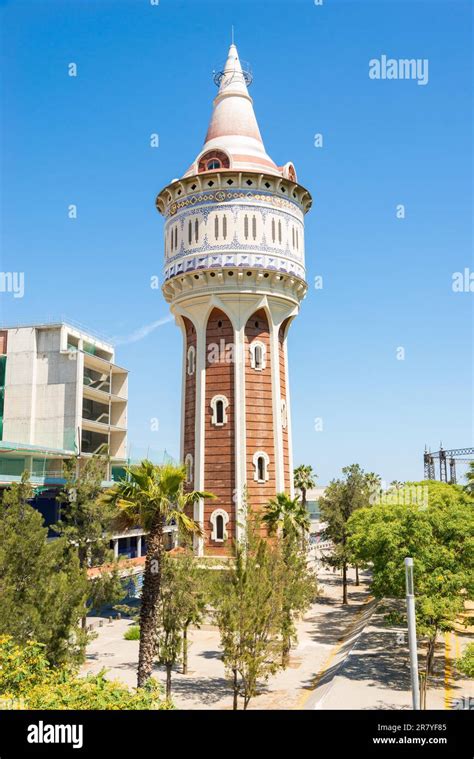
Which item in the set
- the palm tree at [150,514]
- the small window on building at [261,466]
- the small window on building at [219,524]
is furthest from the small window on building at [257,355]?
the palm tree at [150,514]

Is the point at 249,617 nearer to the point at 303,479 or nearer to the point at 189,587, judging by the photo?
the point at 189,587

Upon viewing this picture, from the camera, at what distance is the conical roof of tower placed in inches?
1668

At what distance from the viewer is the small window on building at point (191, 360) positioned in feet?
141

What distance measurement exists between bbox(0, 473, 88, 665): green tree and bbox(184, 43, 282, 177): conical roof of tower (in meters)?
28.9

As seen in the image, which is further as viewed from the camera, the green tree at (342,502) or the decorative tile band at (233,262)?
the green tree at (342,502)

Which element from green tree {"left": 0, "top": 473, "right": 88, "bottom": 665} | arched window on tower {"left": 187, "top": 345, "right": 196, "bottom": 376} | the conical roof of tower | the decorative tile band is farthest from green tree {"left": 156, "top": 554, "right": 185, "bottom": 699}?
the conical roof of tower

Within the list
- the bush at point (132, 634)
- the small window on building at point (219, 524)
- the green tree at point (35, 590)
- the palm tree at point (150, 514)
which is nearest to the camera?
the green tree at point (35, 590)

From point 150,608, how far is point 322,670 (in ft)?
41.9

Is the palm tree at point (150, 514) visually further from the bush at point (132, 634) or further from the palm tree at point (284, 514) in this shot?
the bush at point (132, 634)

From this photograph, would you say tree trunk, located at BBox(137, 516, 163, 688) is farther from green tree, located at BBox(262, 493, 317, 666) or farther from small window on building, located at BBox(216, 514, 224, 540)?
small window on building, located at BBox(216, 514, 224, 540)

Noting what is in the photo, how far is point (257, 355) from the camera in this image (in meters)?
41.6

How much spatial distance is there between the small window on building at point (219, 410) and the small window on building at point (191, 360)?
315cm
